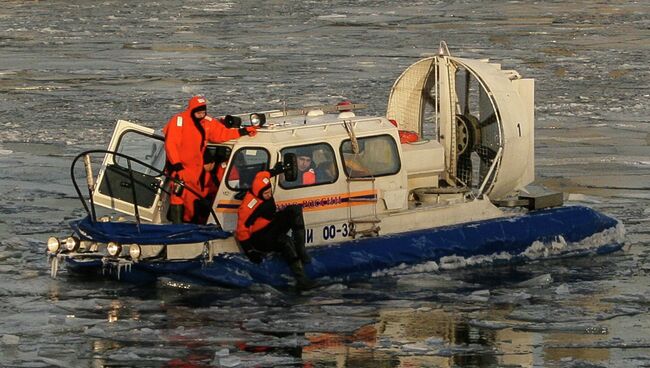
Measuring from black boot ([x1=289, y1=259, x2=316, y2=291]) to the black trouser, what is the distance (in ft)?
0.26

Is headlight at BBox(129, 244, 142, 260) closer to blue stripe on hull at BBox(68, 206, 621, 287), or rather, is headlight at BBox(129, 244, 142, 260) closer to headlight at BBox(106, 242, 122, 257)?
headlight at BBox(106, 242, 122, 257)

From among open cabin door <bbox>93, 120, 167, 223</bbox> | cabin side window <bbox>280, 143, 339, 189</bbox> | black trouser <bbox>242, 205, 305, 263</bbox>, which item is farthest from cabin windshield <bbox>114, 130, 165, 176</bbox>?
black trouser <bbox>242, 205, 305, 263</bbox>

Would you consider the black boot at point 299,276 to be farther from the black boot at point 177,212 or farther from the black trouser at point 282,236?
the black boot at point 177,212

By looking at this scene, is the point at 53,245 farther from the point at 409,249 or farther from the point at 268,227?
the point at 409,249

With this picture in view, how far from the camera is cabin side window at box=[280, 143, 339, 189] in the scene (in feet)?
47.5

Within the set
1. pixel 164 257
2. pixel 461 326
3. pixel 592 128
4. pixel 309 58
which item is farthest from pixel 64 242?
pixel 309 58

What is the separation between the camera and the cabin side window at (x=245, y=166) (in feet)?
46.9

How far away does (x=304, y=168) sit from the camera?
14.5 m

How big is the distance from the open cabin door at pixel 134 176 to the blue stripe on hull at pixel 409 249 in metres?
0.68

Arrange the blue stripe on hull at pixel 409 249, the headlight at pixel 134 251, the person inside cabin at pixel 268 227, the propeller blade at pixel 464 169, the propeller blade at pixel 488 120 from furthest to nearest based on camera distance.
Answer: the propeller blade at pixel 464 169, the propeller blade at pixel 488 120, the blue stripe on hull at pixel 409 249, the person inside cabin at pixel 268 227, the headlight at pixel 134 251

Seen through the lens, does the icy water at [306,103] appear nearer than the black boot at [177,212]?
Yes

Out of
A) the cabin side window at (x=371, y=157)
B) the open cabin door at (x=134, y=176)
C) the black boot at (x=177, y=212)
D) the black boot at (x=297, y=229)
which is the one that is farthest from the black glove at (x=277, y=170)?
the open cabin door at (x=134, y=176)

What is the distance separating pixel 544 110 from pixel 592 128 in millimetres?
1637

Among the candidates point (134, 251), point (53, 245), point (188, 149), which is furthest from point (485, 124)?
point (53, 245)
